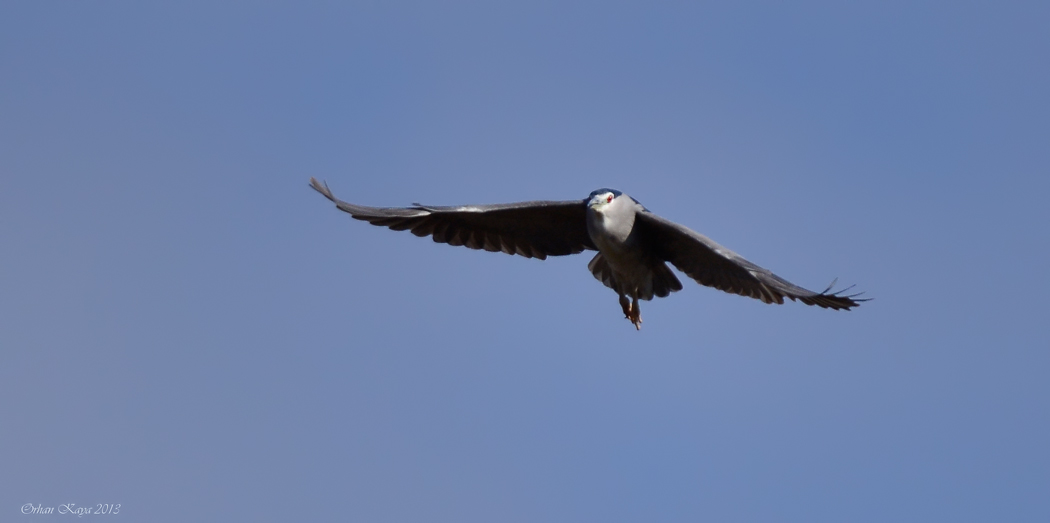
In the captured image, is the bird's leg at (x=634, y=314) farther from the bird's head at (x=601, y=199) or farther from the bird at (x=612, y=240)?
the bird's head at (x=601, y=199)

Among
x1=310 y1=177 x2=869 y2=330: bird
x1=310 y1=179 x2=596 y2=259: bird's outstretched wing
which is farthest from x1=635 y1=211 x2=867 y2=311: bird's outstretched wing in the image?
x1=310 y1=179 x2=596 y2=259: bird's outstretched wing

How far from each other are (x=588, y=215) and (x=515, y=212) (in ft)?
4.04

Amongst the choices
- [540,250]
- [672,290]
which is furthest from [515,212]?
[672,290]

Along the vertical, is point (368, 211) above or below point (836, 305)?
above

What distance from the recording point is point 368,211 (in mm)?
17656

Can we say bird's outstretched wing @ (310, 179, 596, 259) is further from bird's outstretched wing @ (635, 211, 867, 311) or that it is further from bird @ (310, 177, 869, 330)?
bird's outstretched wing @ (635, 211, 867, 311)

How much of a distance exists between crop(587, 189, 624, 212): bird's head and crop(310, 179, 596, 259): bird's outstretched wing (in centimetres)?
53

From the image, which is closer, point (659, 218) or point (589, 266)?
point (659, 218)

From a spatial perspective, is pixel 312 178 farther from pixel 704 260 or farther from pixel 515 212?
pixel 704 260

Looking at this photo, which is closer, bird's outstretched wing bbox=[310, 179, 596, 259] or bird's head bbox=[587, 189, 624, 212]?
bird's head bbox=[587, 189, 624, 212]

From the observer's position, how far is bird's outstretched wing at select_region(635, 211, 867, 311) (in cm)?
1642

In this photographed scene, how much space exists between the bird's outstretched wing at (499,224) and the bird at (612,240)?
1cm

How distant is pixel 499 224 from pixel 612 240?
6.18ft

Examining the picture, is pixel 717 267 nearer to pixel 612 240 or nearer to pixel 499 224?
pixel 612 240
